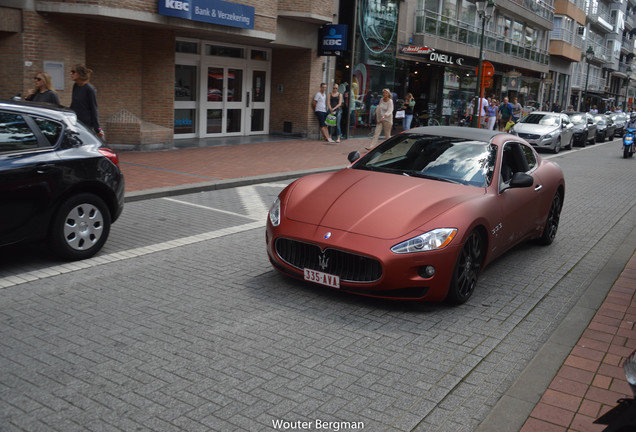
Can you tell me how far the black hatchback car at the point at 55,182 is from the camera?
5.91m

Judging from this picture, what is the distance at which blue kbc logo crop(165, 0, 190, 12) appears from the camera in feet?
49.5

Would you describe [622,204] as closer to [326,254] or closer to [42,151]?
[326,254]

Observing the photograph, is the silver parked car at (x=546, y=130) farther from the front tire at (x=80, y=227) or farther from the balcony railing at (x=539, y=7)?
the front tire at (x=80, y=227)

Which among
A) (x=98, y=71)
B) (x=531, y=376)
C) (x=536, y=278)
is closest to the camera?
(x=531, y=376)

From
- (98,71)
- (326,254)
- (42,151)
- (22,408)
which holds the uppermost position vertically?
(98,71)

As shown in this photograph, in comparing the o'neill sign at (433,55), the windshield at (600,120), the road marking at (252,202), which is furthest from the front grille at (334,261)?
the windshield at (600,120)

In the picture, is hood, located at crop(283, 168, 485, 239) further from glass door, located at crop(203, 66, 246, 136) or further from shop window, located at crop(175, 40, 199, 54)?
glass door, located at crop(203, 66, 246, 136)

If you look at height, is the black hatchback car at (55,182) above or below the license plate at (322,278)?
above

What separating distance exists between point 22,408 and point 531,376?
121 inches

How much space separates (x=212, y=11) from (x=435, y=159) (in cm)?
1157

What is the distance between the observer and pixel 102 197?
22.6 feet

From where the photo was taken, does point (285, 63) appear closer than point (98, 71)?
No

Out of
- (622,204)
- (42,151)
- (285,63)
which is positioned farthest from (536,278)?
(285,63)

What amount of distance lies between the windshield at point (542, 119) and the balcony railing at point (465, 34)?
246 inches
